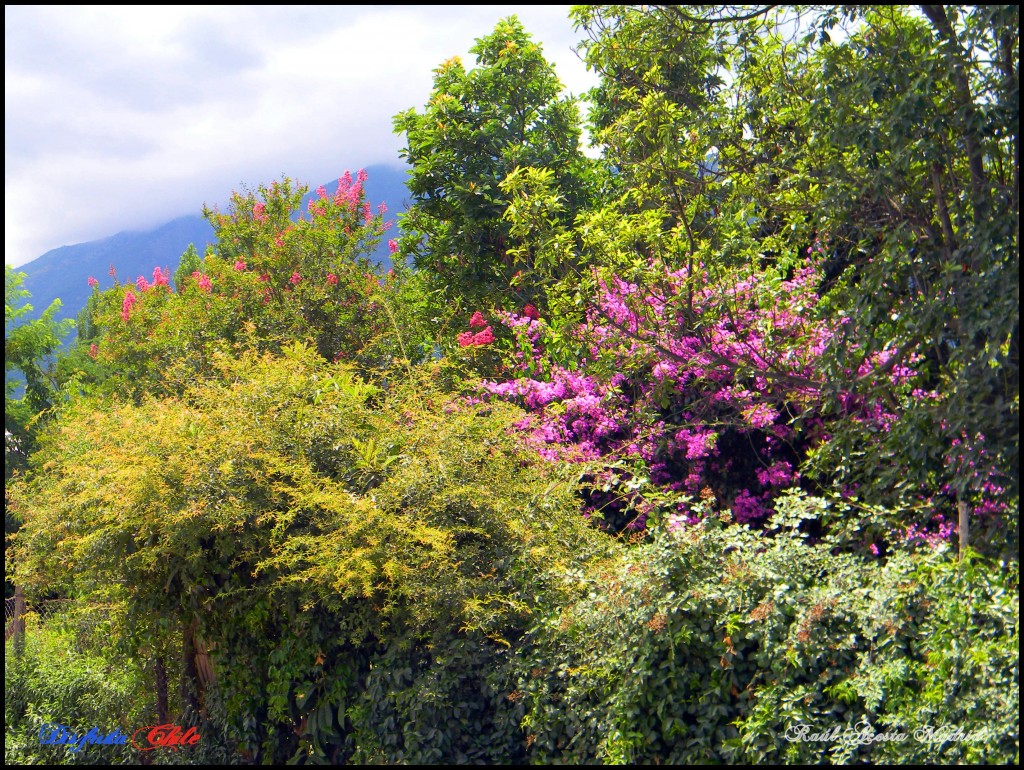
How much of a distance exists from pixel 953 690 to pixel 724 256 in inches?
147

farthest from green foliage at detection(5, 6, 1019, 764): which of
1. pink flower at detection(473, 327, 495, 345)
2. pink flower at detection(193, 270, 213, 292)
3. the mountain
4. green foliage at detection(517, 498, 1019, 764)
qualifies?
the mountain

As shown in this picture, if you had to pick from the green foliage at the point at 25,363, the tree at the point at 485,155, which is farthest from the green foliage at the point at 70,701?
the tree at the point at 485,155

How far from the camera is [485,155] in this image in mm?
12219

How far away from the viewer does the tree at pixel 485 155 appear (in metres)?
12.1

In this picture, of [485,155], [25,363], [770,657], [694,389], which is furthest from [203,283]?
[770,657]

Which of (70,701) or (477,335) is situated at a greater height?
(477,335)

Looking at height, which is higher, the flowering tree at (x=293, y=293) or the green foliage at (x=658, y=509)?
the flowering tree at (x=293, y=293)

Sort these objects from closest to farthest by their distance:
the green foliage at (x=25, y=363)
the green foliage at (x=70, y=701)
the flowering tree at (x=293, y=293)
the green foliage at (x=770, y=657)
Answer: the green foliage at (x=770, y=657) < the green foliage at (x=70, y=701) < the flowering tree at (x=293, y=293) < the green foliage at (x=25, y=363)

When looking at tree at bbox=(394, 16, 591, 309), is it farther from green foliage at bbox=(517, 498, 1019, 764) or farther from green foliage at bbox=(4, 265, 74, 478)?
green foliage at bbox=(517, 498, 1019, 764)

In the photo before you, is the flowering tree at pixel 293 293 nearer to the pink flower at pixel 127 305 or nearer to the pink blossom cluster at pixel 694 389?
the pink flower at pixel 127 305

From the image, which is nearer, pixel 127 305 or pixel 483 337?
pixel 483 337

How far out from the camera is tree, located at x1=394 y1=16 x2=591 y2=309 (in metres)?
12.1

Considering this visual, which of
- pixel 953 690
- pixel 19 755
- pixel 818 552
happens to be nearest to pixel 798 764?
pixel 953 690

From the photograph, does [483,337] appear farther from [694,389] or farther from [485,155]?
[694,389]
